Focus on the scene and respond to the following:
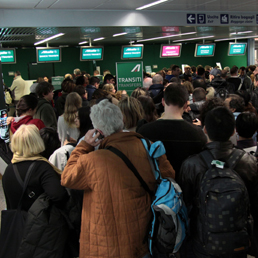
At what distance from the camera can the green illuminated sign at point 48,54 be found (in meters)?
11.2

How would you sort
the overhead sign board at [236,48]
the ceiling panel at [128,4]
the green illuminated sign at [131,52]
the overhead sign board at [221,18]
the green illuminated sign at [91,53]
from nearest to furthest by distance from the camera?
the ceiling panel at [128,4], the overhead sign board at [221,18], the green illuminated sign at [91,53], the green illuminated sign at [131,52], the overhead sign board at [236,48]

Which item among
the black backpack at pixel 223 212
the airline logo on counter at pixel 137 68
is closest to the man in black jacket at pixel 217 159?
the black backpack at pixel 223 212

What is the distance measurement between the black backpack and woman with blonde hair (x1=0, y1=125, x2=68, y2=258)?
1038 millimetres

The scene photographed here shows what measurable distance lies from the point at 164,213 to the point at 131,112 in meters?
1.43

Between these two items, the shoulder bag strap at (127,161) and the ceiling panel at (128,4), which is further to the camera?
the ceiling panel at (128,4)

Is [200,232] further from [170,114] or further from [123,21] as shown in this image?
[123,21]

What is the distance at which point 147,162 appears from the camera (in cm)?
207

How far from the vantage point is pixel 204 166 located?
6.93 feet

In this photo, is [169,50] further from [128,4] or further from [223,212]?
[223,212]

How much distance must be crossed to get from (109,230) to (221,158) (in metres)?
0.90

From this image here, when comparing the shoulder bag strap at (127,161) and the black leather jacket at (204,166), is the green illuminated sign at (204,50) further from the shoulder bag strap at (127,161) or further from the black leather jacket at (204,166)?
the shoulder bag strap at (127,161)

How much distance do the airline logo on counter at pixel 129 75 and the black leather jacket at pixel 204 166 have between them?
3.92 m

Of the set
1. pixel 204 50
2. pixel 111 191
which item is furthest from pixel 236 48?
pixel 111 191

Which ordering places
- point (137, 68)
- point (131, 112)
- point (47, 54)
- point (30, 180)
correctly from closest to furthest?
1. point (30, 180)
2. point (131, 112)
3. point (137, 68)
4. point (47, 54)
